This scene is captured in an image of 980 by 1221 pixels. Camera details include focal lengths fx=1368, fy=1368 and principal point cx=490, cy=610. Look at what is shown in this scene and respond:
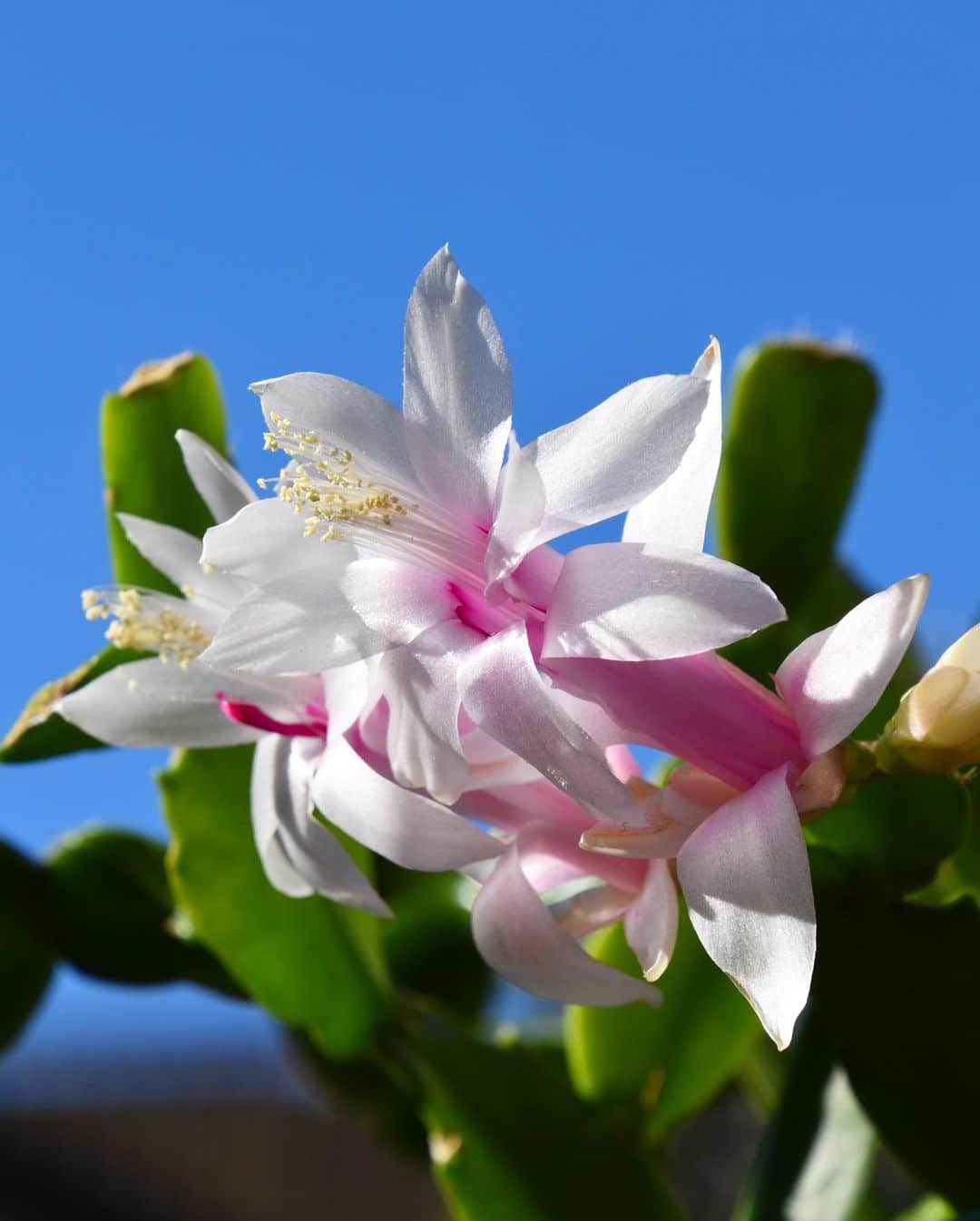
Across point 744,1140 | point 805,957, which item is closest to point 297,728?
point 805,957

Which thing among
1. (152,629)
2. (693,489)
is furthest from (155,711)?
(693,489)

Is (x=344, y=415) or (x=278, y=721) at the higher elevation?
(x=344, y=415)

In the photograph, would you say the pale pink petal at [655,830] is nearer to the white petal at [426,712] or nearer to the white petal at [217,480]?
the white petal at [426,712]

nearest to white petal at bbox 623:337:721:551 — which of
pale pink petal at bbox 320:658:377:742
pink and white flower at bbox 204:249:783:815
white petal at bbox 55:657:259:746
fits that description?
pink and white flower at bbox 204:249:783:815

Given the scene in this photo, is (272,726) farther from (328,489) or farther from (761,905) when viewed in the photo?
(761,905)

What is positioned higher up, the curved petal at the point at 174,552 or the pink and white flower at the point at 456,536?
the pink and white flower at the point at 456,536

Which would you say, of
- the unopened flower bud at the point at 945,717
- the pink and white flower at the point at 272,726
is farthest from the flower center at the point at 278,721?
the unopened flower bud at the point at 945,717

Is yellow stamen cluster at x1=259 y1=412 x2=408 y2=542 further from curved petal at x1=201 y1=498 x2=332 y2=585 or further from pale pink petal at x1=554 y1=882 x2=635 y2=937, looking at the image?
pale pink petal at x1=554 y1=882 x2=635 y2=937
